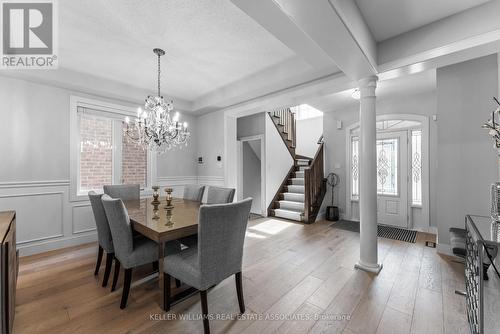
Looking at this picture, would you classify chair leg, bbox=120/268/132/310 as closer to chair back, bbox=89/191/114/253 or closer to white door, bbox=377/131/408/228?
chair back, bbox=89/191/114/253

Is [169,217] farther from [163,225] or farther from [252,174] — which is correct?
[252,174]

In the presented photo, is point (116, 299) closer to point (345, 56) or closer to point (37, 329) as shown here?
point (37, 329)

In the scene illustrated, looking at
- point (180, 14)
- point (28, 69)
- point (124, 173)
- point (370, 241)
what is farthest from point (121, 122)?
point (370, 241)

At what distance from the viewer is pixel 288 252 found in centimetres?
301

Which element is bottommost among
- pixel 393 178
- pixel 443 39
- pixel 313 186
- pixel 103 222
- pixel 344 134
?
pixel 103 222

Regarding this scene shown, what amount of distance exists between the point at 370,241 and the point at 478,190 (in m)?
1.61

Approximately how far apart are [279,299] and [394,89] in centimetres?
385

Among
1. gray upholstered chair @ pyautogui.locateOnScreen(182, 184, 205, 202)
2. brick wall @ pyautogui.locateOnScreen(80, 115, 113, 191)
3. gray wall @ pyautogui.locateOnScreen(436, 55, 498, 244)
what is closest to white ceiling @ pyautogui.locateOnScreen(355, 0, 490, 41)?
gray wall @ pyautogui.locateOnScreen(436, 55, 498, 244)

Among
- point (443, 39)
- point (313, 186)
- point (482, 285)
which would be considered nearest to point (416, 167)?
point (313, 186)

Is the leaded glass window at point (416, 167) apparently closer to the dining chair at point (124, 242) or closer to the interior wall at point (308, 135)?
the interior wall at point (308, 135)

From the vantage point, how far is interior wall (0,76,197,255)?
2.89 metres

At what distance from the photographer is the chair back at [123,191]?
3.04m

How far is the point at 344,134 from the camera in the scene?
491 centimetres

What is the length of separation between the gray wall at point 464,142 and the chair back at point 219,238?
299 centimetres
